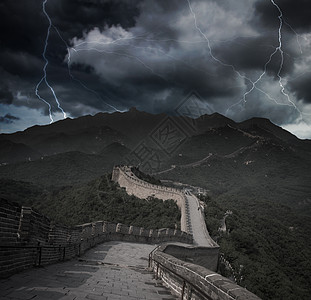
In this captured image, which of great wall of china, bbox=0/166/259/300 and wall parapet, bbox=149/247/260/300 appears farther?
great wall of china, bbox=0/166/259/300

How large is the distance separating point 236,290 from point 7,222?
4.29 meters

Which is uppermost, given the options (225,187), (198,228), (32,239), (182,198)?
(225,187)

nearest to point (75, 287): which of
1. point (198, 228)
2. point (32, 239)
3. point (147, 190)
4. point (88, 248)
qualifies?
point (32, 239)

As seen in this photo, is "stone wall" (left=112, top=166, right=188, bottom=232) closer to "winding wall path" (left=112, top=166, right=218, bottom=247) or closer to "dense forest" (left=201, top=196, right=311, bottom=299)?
"winding wall path" (left=112, top=166, right=218, bottom=247)

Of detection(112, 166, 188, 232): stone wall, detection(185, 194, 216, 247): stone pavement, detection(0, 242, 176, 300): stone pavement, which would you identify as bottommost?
detection(0, 242, 176, 300): stone pavement

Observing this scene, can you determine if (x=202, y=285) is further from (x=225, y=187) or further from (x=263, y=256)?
(x=225, y=187)

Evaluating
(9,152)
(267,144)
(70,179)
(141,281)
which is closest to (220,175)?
(267,144)

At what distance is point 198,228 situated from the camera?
2850 centimetres

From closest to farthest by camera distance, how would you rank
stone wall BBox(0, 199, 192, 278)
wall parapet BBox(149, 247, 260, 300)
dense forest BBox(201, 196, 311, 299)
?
wall parapet BBox(149, 247, 260, 300) < stone wall BBox(0, 199, 192, 278) < dense forest BBox(201, 196, 311, 299)

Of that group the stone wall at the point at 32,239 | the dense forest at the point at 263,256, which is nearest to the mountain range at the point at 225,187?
the dense forest at the point at 263,256

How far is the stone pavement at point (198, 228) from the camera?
23.2 meters

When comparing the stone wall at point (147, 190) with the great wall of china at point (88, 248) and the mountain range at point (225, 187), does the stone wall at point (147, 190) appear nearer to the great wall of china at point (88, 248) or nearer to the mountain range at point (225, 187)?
the mountain range at point (225, 187)

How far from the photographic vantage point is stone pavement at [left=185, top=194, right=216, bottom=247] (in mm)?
23234

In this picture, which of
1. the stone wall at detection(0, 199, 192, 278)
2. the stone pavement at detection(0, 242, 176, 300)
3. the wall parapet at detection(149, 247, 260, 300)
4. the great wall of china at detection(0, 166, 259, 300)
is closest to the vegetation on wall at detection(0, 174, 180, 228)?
the great wall of china at detection(0, 166, 259, 300)
